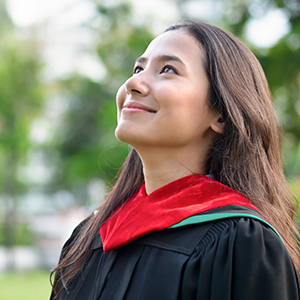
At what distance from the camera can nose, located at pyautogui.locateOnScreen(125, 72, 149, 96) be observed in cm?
Result: 141

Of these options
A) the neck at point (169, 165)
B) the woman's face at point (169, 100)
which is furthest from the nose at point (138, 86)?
the neck at point (169, 165)

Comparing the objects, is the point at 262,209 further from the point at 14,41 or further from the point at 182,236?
the point at 14,41

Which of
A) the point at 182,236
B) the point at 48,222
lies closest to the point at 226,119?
the point at 182,236

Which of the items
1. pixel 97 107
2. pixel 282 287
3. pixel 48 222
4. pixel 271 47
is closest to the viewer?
pixel 282 287

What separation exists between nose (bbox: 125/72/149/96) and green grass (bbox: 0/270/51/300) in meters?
6.65

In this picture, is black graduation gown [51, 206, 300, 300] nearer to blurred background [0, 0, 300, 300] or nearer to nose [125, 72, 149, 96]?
nose [125, 72, 149, 96]

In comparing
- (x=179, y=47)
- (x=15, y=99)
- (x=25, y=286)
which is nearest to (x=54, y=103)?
(x=15, y=99)

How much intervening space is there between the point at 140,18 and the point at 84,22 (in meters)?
2.34

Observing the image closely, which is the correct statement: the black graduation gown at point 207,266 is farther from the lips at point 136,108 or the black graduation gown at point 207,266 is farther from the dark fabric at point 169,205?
the lips at point 136,108

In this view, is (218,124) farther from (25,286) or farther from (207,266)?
(25,286)

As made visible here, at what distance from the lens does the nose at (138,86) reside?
4.62 feet

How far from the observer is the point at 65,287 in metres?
1.55

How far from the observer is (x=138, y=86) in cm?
141

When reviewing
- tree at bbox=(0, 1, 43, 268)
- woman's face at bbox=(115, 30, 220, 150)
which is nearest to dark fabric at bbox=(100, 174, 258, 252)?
woman's face at bbox=(115, 30, 220, 150)
